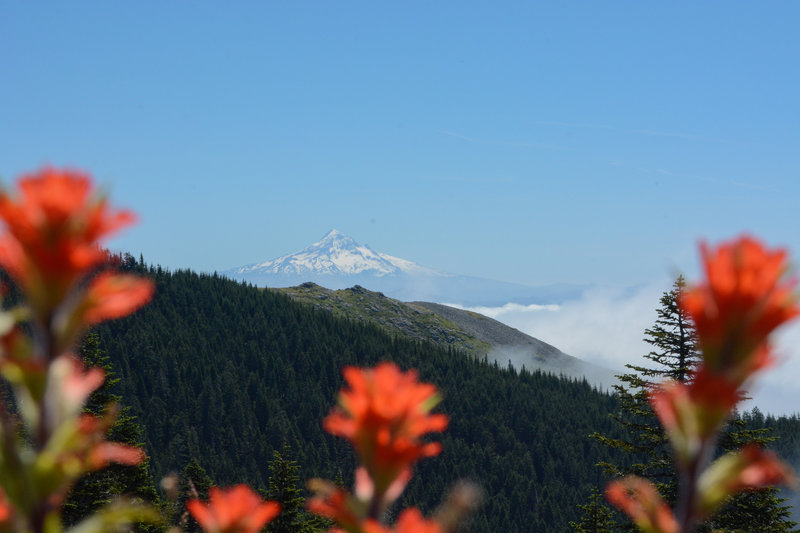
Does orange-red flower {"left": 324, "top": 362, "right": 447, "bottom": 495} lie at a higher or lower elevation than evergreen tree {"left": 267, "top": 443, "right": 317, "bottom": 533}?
higher

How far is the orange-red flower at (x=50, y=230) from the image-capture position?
3.74ft

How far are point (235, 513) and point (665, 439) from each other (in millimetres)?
21308

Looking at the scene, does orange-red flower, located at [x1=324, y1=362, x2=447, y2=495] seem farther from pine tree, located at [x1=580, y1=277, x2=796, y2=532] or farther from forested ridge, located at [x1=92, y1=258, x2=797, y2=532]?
forested ridge, located at [x1=92, y1=258, x2=797, y2=532]

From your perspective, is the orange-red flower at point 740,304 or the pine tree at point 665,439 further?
the pine tree at point 665,439

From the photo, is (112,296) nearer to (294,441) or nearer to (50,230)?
(50,230)

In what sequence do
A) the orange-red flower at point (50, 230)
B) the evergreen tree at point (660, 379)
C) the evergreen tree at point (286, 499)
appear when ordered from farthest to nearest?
1. the evergreen tree at point (286, 499)
2. the evergreen tree at point (660, 379)
3. the orange-red flower at point (50, 230)

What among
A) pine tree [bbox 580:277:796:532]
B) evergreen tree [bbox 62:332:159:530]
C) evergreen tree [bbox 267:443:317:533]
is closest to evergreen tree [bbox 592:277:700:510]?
pine tree [bbox 580:277:796:532]

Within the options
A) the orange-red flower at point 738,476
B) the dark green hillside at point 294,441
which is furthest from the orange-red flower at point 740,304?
the dark green hillside at point 294,441

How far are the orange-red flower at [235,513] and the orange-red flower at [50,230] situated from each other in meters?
0.66

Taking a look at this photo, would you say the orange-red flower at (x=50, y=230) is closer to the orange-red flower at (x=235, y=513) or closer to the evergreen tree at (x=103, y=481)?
the orange-red flower at (x=235, y=513)

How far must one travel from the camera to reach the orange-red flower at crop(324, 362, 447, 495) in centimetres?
131

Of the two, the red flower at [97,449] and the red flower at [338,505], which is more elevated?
the red flower at [97,449]

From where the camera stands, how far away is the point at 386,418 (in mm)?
1318

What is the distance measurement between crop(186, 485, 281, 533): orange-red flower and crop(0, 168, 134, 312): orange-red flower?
0.66 metres
